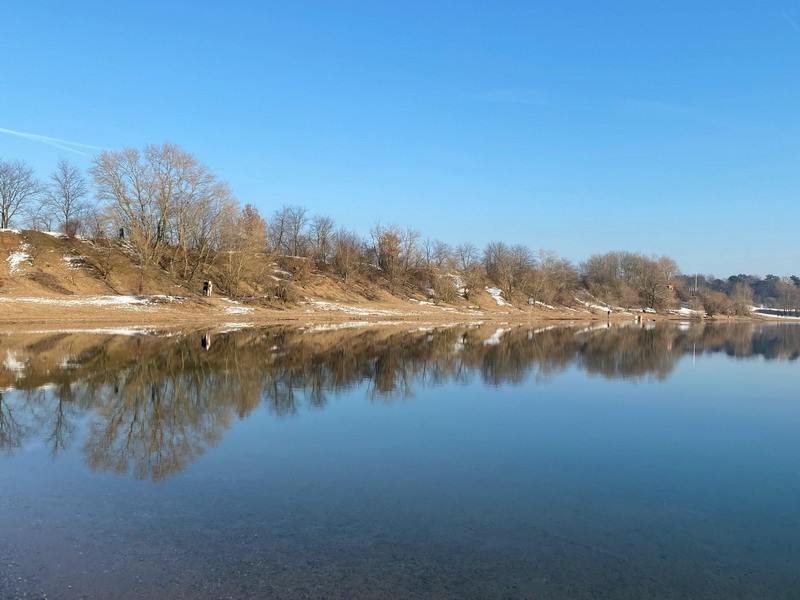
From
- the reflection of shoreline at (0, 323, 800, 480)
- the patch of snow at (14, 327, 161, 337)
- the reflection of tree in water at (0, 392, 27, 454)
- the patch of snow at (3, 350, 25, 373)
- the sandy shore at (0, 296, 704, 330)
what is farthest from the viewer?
the sandy shore at (0, 296, 704, 330)

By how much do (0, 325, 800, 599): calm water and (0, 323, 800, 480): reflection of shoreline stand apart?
0.42 feet

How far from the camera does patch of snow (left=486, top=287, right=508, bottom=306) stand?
9841 centimetres

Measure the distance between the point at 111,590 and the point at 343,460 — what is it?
503cm

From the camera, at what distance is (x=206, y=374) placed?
19.8 metres

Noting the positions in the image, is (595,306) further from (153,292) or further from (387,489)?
(387,489)

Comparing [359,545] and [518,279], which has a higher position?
[518,279]

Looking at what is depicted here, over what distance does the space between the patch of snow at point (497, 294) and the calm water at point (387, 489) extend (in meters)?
78.6

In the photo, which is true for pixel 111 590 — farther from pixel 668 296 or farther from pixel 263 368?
pixel 668 296

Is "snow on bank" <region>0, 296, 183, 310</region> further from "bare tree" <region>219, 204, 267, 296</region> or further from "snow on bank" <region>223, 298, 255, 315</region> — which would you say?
"bare tree" <region>219, 204, 267, 296</region>

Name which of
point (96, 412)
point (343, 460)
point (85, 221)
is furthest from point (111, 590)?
point (85, 221)

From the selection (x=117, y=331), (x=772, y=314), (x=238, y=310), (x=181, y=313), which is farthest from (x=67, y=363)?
(x=772, y=314)

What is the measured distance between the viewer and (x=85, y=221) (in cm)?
7306

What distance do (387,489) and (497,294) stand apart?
96238 millimetres

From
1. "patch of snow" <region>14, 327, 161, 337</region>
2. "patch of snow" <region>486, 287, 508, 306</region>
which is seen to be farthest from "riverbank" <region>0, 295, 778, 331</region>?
"patch of snow" <region>486, 287, 508, 306</region>
